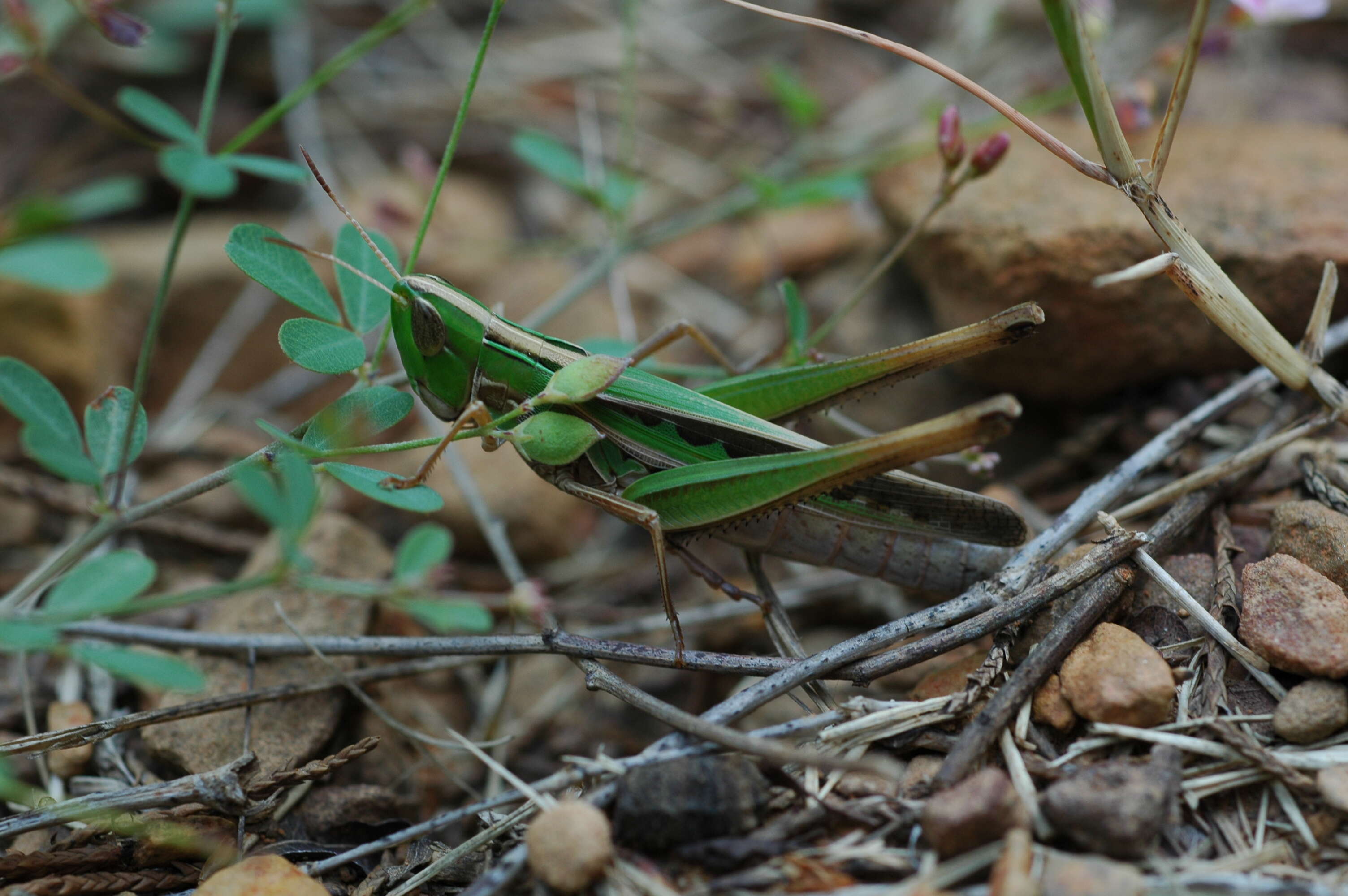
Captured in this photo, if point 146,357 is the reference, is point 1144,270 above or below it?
above

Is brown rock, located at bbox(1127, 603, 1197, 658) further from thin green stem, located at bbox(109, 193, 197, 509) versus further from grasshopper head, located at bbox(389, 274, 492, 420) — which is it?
thin green stem, located at bbox(109, 193, 197, 509)

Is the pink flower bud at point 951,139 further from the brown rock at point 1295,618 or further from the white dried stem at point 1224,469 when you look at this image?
the brown rock at point 1295,618

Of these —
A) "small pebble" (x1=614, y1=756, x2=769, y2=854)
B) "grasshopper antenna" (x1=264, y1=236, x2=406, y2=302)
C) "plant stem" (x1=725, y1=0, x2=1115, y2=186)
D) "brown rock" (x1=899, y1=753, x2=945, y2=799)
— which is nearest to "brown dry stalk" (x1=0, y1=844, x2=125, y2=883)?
"small pebble" (x1=614, y1=756, x2=769, y2=854)

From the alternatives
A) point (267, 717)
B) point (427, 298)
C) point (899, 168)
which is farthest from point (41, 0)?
point (899, 168)

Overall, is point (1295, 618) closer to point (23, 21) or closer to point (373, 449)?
point (373, 449)

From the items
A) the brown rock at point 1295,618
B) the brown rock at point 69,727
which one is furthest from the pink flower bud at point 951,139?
the brown rock at point 69,727

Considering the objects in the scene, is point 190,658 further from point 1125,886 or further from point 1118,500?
point 1118,500

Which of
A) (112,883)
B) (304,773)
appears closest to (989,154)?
(304,773)
